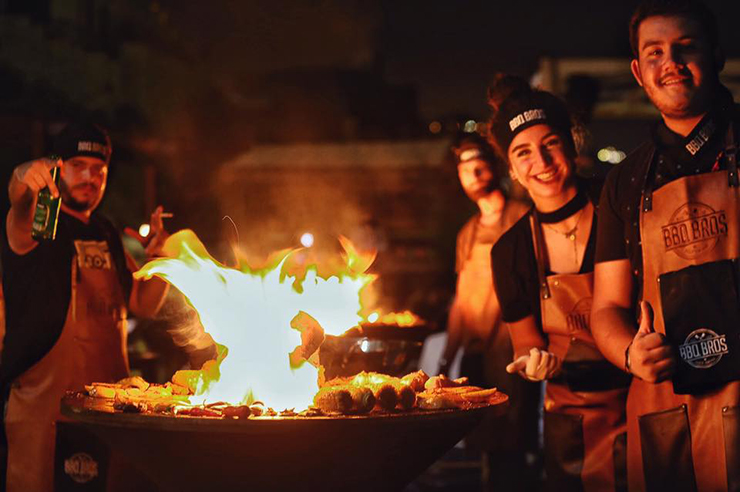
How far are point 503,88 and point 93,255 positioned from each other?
7.67 ft

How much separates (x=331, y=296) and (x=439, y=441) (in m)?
0.94

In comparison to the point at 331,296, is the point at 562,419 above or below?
below

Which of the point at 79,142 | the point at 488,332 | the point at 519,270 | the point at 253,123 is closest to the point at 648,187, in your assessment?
the point at 519,270

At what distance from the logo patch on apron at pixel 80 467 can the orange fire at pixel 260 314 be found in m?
1.30

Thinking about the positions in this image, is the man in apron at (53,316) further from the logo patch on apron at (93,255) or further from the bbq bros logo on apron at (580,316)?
the bbq bros logo on apron at (580,316)

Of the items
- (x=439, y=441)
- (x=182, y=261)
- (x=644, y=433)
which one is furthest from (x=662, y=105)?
(x=182, y=261)

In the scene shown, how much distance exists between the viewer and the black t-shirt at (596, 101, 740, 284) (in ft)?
9.14

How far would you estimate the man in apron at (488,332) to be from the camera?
5.39 metres

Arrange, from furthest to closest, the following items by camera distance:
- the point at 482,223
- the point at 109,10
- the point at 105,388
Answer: the point at 109,10
the point at 482,223
the point at 105,388

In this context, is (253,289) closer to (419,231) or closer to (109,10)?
(109,10)

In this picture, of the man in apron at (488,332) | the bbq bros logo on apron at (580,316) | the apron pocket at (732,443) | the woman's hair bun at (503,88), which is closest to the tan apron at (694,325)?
the apron pocket at (732,443)

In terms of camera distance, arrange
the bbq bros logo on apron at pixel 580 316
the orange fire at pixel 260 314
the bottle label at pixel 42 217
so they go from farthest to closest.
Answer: the bottle label at pixel 42 217 < the bbq bros logo on apron at pixel 580 316 < the orange fire at pixel 260 314

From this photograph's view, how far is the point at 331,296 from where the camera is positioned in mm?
3586

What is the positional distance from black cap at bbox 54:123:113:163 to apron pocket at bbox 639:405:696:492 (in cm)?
309
